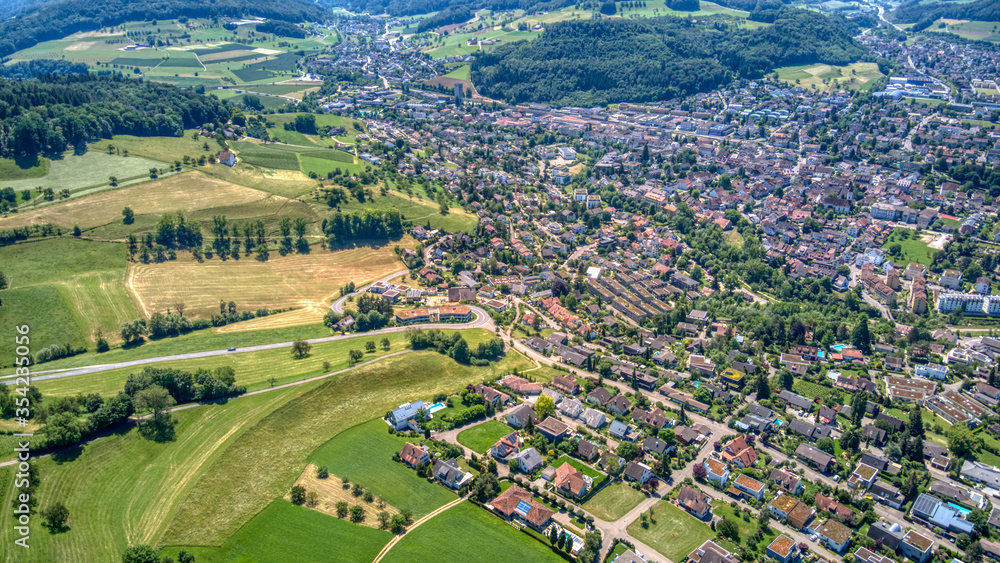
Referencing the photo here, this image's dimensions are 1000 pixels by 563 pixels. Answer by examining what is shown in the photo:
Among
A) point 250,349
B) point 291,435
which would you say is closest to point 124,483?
point 291,435

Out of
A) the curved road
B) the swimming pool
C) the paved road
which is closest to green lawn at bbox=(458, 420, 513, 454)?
the paved road

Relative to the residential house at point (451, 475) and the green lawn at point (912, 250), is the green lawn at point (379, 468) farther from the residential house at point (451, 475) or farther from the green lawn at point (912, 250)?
the green lawn at point (912, 250)

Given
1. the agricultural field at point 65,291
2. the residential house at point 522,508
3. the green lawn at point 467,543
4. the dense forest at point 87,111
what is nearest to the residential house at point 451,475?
the green lawn at point 467,543

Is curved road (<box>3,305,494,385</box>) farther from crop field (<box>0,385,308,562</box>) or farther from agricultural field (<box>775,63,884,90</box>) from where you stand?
agricultural field (<box>775,63,884,90</box>)

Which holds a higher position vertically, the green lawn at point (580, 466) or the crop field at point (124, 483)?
the crop field at point (124, 483)

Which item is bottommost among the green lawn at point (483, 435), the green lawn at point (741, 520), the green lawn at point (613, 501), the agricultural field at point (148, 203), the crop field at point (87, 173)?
the green lawn at point (741, 520)

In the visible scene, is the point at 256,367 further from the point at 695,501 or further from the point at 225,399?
the point at 695,501

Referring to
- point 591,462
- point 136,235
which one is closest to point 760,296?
point 591,462
